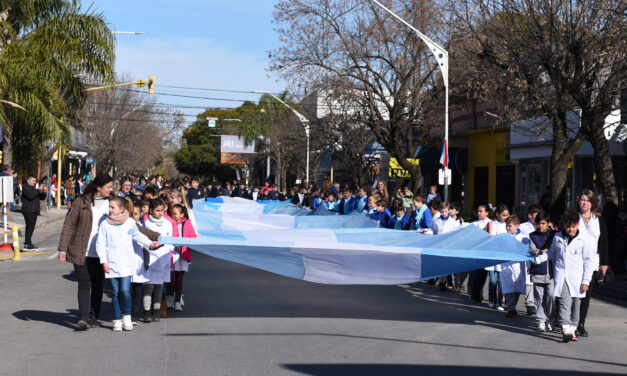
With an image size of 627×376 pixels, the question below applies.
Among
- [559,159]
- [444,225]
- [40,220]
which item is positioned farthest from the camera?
[40,220]

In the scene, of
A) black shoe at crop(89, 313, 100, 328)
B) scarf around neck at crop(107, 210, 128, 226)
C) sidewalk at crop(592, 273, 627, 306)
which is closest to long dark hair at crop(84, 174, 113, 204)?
scarf around neck at crop(107, 210, 128, 226)

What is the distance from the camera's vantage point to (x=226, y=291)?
12.9 meters

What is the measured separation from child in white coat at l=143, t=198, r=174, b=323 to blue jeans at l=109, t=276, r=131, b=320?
1.94 feet

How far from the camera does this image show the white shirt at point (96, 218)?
9531 mm

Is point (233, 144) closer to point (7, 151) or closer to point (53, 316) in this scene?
point (7, 151)

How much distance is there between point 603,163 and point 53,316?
39.5 feet

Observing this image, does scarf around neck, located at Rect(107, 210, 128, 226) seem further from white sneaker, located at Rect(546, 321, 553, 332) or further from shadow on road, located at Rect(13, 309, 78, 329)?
white sneaker, located at Rect(546, 321, 553, 332)

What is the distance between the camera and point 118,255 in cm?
924

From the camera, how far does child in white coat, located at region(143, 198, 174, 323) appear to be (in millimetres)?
9906

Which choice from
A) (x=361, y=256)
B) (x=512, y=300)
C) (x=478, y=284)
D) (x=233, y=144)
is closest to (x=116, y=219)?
(x=361, y=256)

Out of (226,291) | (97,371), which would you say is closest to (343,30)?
(226,291)

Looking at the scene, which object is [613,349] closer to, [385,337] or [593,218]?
[593,218]

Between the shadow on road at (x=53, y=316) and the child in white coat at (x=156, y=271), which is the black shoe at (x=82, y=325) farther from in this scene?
the child in white coat at (x=156, y=271)

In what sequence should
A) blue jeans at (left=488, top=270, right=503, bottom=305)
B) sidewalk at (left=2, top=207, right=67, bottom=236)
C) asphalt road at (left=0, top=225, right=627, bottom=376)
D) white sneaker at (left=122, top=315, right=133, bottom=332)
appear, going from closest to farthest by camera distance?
1. asphalt road at (left=0, top=225, right=627, bottom=376)
2. white sneaker at (left=122, top=315, right=133, bottom=332)
3. blue jeans at (left=488, top=270, right=503, bottom=305)
4. sidewalk at (left=2, top=207, right=67, bottom=236)
